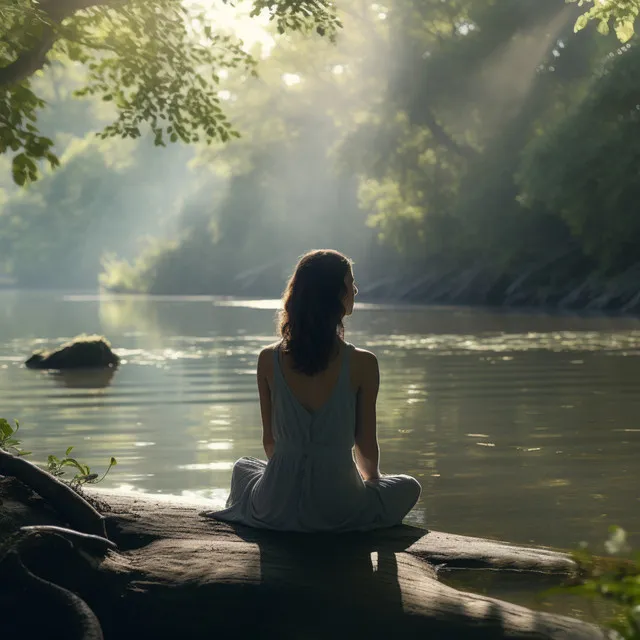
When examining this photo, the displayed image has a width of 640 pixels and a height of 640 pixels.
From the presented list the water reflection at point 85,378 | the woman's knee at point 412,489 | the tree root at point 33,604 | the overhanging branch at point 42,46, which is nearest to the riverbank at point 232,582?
the tree root at point 33,604

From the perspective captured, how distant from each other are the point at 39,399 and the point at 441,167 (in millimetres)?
35397

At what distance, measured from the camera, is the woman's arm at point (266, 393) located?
6.18 m

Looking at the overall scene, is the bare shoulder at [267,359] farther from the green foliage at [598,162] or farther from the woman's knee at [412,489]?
the green foliage at [598,162]

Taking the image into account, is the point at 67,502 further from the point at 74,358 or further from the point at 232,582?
the point at 74,358

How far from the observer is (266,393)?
6266 millimetres

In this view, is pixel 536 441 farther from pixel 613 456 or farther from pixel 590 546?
pixel 590 546

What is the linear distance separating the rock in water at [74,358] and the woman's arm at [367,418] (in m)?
16.3

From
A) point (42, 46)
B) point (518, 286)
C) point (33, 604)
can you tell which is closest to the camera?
point (33, 604)

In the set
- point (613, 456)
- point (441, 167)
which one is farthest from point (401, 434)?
point (441, 167)

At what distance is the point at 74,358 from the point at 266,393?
54.2ft

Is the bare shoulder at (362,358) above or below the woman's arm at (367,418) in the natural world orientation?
above

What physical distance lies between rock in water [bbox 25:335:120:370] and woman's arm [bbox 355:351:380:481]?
16.3 m

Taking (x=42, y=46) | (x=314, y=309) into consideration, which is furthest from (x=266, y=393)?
(x=42, y=46)

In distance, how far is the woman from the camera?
236 inches
